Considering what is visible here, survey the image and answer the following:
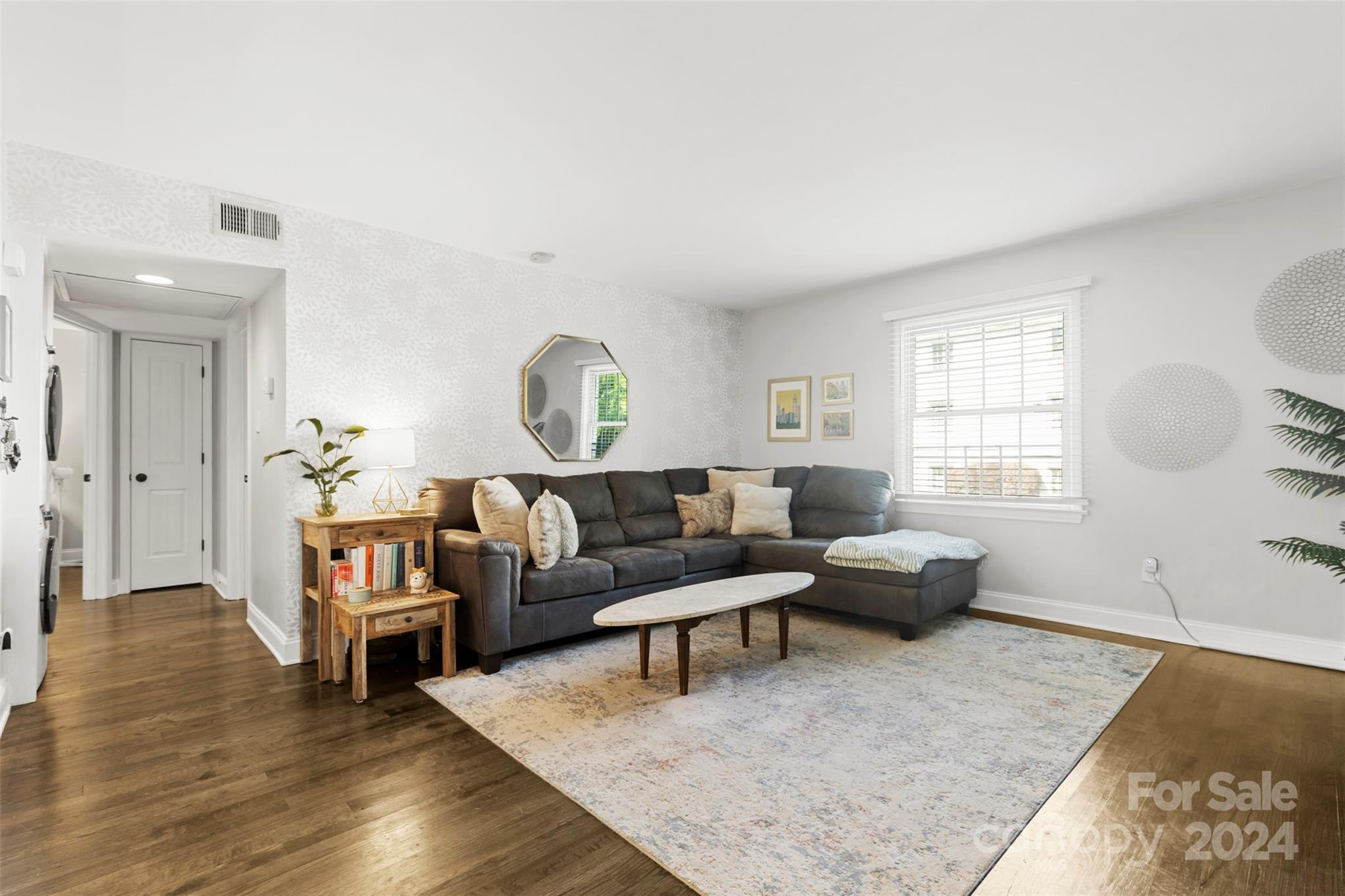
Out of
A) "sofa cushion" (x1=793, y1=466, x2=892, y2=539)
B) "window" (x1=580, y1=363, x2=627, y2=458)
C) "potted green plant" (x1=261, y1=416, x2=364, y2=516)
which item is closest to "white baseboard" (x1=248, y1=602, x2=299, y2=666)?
"potted green plant" (x1=261, y1=416, x2=364, y2=516)

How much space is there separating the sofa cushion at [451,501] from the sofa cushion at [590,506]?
45cm

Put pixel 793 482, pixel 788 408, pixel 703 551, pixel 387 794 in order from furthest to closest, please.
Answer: pixel 788 408 → pixel 793 482 → pixel 703 551 → pixel 387 794

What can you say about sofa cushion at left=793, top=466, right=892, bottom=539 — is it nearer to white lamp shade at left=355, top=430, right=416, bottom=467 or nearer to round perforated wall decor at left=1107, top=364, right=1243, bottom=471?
round perforated wall decor at left=1107, top=364, right=1243, bottom=471

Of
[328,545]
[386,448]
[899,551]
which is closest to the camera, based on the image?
[328,545]

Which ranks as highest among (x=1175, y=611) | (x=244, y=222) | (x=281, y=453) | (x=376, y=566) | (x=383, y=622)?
(x=244, y=222)

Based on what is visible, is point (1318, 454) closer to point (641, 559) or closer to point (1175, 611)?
point (1175, 611)

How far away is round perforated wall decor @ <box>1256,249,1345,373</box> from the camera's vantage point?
3.25m

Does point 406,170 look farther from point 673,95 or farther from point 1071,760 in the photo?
point 1071,760

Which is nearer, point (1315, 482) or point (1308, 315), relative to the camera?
point (1315, 482)

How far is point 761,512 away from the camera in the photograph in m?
4.93

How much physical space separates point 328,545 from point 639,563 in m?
1.69

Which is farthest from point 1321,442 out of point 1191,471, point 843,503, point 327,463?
point 327,463

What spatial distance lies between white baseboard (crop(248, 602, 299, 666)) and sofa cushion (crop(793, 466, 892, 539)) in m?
3.38

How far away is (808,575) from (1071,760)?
1.54 meters
